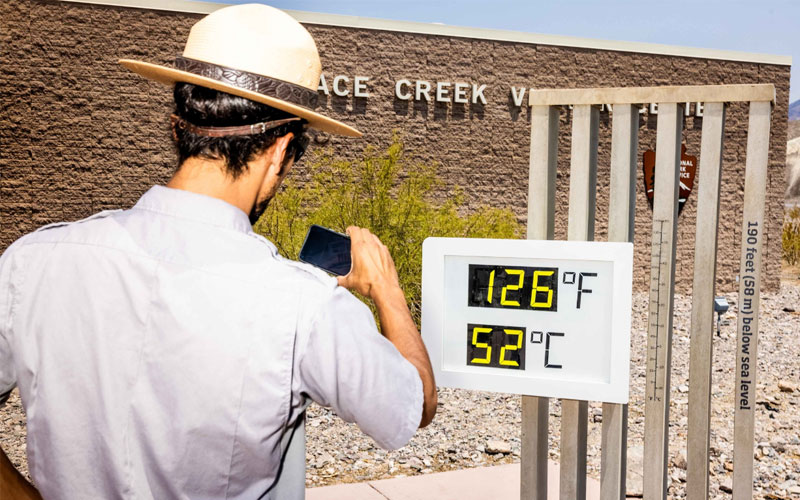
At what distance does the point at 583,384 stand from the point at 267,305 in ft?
5.98

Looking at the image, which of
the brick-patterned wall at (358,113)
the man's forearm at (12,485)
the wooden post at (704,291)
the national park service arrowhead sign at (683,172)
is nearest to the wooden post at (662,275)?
the wooden post at (704,291)

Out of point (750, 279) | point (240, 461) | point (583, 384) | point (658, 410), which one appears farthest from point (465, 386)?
point (240, 461)

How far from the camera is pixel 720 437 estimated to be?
645 centimetres

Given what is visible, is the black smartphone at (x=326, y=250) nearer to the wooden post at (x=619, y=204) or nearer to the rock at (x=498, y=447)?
the wooden post at (x=619, y=204)

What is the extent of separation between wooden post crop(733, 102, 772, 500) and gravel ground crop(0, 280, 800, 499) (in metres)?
2.21

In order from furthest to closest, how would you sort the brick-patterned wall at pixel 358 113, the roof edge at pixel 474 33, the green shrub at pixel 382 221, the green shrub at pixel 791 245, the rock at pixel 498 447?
1. the green shrub at pixel 791 245
2. the roof edge at pixel 474 33
3. the brick-patterned wall at pixel 358 113
4. the green shrub at pixel 382 221
5. the rock at pixel 498 447

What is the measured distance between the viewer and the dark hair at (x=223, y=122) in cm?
148

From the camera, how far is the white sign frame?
280cm

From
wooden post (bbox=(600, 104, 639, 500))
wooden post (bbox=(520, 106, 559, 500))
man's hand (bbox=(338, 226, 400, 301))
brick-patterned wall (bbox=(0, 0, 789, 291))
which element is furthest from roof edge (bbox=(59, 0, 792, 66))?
man's hand (bbox=(338, 226, 400, 301))

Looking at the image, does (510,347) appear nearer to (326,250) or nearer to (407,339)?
(326,250)

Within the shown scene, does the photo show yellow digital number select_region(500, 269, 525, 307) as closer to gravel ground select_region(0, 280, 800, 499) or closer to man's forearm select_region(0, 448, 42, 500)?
man's forearm select_region(0, 448, 42, 500)

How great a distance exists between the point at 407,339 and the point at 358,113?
1207 cm

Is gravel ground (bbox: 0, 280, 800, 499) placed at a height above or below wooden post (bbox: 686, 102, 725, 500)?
below

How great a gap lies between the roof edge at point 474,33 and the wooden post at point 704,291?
1018 cm
